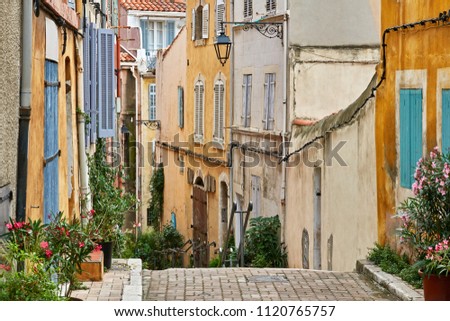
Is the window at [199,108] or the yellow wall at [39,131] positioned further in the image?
the window at [199,108]

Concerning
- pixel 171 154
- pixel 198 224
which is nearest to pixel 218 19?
pixel 198 224

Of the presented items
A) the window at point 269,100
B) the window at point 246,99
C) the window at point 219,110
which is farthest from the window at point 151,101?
the window at point 269,100

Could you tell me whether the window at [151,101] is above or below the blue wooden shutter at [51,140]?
above

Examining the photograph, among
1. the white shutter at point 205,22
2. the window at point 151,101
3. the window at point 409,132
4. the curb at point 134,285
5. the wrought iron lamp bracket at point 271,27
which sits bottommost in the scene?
the curb at point 134,285

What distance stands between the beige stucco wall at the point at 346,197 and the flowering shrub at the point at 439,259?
4519 millimetres

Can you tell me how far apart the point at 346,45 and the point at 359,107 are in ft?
18.3

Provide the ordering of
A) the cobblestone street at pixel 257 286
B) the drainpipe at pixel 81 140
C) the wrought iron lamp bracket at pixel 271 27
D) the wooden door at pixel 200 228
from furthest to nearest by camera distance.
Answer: the wooden door at pixel 200 228 → the wrought iron lamp bracket at pixel 271 27 → the drainpipe at pixel 81 140 → the cobblestone street at pixel 257 286

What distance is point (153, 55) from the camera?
43625mm

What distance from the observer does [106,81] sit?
19.4m

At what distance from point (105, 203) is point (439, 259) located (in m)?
7.91

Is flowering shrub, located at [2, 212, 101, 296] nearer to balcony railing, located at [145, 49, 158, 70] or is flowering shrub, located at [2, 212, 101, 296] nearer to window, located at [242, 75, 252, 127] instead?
window, located at [242, 75, 252, 127]

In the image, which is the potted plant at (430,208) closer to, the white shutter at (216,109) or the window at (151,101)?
the white shutter at (216,109)

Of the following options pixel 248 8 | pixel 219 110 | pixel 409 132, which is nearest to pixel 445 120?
pixel 409 132

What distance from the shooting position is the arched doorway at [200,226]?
28.2 meters
